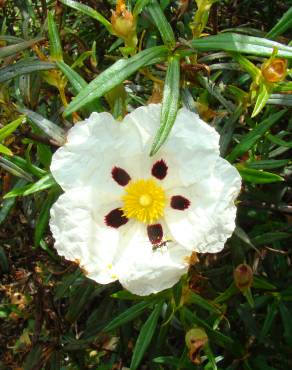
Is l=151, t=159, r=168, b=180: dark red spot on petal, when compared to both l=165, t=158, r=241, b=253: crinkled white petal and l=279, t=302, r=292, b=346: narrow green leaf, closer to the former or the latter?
l=165, t=158, r=241, b=253: crinkled white petal

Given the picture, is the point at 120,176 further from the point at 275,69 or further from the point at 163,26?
the point at 275,69

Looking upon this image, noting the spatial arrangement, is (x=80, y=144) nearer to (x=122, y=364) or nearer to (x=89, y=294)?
(x=89, y=294)

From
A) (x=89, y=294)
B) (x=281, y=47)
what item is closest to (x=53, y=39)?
(x=281, y=47)

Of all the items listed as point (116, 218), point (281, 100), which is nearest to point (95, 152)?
point (116, 218)

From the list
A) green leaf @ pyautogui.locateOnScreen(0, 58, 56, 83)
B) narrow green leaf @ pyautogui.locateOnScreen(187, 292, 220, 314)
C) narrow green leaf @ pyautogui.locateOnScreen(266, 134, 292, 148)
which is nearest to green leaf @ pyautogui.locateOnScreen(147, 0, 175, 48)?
green leaf @ pyautogui.locateOnScreen(0, 58, 56, 83)

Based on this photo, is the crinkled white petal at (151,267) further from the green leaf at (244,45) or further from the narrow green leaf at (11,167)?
the green leaf at (244,45)

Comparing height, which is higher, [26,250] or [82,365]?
[26,250]
